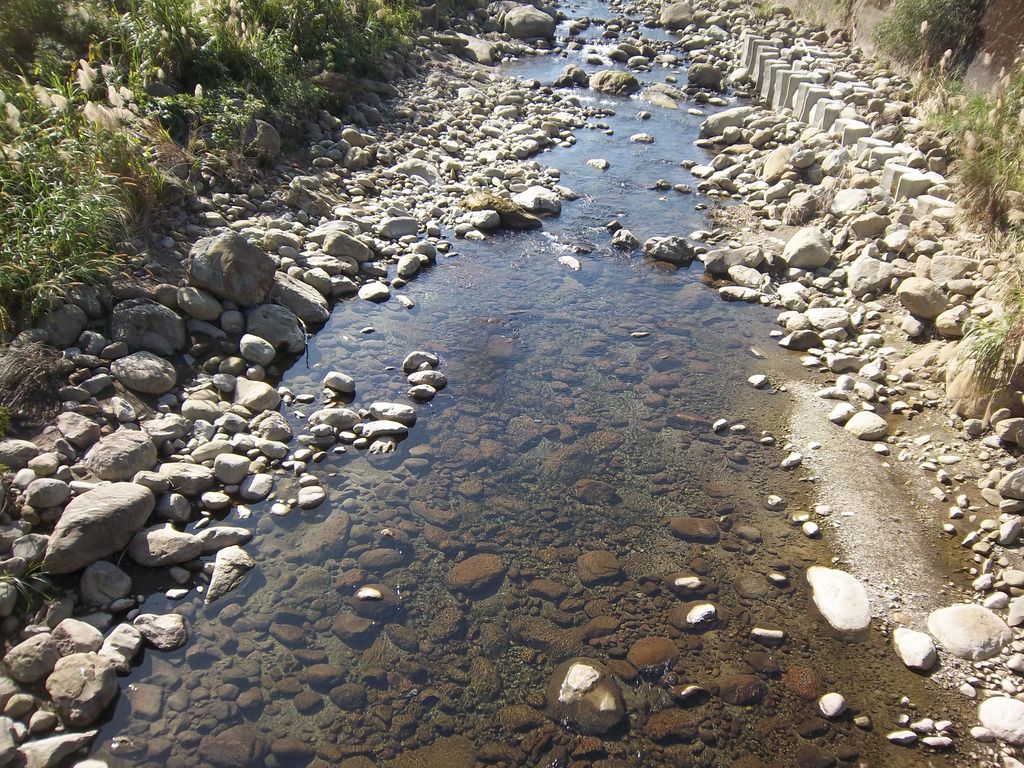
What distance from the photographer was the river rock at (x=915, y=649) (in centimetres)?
447

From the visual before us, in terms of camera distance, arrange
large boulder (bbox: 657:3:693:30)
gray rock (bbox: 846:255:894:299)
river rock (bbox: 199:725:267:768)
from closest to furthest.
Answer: river rock (bbox: 199:725:267:768) → gray rock (bbox: 846:255:894:299) → large boulder (bbox: 657:3:693:30)

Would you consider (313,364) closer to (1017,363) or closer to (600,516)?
(600,516)

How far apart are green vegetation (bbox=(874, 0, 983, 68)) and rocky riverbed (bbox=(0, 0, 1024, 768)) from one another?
2951mm

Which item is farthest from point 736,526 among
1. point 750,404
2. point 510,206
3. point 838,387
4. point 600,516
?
point 510,206

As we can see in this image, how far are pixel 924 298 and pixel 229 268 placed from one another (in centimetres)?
707

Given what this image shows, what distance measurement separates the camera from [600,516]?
221 inches

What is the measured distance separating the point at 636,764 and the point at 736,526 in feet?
7.08

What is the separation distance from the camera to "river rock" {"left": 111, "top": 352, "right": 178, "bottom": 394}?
5.95 m

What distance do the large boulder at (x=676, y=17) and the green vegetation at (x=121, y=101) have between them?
13.1 meters

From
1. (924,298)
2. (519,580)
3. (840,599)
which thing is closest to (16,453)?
(519,580)

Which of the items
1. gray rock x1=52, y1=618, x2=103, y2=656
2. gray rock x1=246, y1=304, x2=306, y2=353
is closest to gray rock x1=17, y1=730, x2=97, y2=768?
gray rock x1=52, y1=618, x2=103, y2=656

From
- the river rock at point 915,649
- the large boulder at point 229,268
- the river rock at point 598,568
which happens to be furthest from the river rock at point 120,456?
the river rock at point 915,649

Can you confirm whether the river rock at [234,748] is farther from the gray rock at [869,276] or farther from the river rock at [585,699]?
the gray rock at [869,276]

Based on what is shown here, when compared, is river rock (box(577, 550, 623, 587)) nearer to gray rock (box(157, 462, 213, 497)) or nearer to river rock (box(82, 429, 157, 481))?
gray rock (box(157, 462, 213, 497))
